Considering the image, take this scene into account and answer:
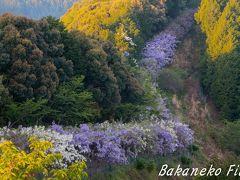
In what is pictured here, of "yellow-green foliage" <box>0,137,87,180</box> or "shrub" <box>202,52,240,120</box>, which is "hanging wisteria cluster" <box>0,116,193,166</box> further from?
"shrub" <box>202,52,240,120</box>

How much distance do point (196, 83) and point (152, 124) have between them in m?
18.7

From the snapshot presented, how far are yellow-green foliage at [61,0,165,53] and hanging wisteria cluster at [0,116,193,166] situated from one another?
15.8 meters

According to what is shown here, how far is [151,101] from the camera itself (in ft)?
91.7

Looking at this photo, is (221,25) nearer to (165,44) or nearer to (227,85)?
(165,44)

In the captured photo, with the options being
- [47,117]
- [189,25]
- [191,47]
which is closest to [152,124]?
[47,117]

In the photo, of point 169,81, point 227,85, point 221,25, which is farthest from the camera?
point 221,25

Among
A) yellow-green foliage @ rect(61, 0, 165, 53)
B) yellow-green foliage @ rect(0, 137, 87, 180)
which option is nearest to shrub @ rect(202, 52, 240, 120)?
yellow-green foliage @ rect(61, 0, 165, 53)

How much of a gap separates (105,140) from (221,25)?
24.5 meters

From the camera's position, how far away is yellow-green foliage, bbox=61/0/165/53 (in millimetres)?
38500

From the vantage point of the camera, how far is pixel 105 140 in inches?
712

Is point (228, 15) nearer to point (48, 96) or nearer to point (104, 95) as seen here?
point (104, 95)

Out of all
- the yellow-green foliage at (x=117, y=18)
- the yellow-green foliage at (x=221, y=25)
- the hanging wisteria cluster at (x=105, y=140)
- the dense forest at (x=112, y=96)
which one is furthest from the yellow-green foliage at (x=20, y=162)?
the yellow-green foliage at (x=221, y=25)

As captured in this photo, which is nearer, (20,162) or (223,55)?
(20,162)

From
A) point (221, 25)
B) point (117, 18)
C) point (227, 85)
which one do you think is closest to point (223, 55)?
point (227, 85)
